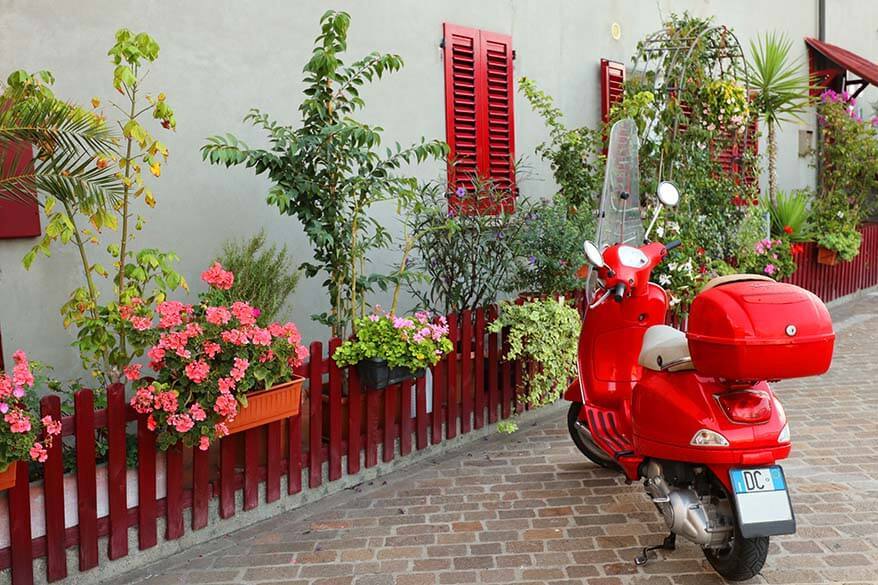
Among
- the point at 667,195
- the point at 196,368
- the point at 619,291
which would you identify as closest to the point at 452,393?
the point at 619,291

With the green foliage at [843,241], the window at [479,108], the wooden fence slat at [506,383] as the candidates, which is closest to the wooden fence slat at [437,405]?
the wooden fence slat at [506,383]

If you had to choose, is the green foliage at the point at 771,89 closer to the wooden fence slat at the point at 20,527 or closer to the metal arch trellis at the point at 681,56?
the metal arch trellis at the point at 681,56

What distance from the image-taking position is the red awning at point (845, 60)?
11.6 metres

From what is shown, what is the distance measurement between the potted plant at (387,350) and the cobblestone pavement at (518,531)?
0.66 meters

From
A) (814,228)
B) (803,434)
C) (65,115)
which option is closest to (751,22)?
(814,228)

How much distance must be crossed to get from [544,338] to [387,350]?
122 cm

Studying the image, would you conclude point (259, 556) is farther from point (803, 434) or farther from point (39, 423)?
point (803, 434)

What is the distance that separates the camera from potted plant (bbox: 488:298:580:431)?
16.7 feet

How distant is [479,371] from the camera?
519cm

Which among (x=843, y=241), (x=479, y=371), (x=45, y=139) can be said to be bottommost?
(x=479, y=371)

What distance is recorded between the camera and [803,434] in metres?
5.33

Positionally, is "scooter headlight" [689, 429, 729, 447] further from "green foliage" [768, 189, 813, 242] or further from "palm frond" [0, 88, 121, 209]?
"green foliage" [768, 189, 813, 242]

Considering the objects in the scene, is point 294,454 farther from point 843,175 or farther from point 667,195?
point 843,175

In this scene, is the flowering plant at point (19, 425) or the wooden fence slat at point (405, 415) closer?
the flowering plant at point (19, 425)
